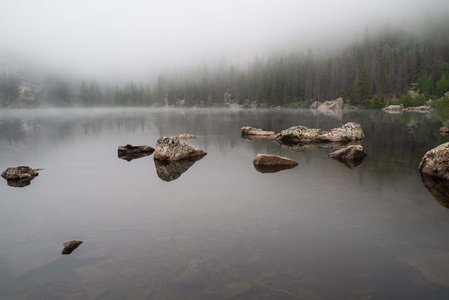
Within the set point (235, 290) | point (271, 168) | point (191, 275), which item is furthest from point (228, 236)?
point (271, 168)

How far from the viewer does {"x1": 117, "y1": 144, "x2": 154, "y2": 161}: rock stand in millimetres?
21269

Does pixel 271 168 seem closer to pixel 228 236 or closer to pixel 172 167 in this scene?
pixel 172 167

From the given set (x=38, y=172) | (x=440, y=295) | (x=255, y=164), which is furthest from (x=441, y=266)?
(x=38, y=172)

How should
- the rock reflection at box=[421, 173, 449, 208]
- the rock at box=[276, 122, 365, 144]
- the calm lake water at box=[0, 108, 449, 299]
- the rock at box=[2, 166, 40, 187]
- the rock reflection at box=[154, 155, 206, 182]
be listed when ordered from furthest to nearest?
the rock at box=[276, 122, 365, 144]
the rock reflection at box=[154, 155, 206, 182]
the rock at box=[2, 166, 40, 187]
the rock reflection at box=[421, 173, 449, 208]
the calm lake water at box=[0, 108, 449, 299]

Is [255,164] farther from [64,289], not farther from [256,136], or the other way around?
[256,136]

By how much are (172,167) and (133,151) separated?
6761mm

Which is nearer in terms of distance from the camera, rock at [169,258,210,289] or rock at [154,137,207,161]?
rock at [169,258,210,289]

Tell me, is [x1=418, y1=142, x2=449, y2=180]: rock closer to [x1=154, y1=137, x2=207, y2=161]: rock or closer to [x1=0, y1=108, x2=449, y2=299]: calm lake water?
[x1=0, y1=108, x2=449, y2=299]: calm lake water

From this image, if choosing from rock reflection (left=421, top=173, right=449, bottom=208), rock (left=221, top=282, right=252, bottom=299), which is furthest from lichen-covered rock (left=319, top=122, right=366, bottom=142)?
rock (left=221, top=282, right=252, bottom=299)

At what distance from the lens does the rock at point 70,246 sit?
22.7ft

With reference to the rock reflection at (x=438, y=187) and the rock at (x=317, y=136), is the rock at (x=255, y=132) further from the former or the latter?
the rock reflection at (x=438, y=187)

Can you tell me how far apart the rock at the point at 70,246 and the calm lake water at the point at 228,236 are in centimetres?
18

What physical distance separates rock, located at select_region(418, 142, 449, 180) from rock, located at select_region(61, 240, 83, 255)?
14.2 metres

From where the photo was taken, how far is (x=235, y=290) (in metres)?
5.40
